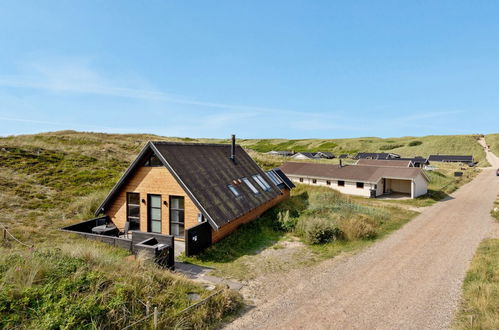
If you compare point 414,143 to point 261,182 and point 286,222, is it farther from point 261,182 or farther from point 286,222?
point 286,222

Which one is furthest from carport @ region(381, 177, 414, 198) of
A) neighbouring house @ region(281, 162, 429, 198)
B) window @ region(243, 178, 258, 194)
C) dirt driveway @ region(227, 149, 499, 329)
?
window @ region(243, 178, 258, 194)

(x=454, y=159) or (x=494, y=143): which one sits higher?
(x=494, y=143)

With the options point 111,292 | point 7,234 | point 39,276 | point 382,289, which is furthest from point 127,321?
point 7,234

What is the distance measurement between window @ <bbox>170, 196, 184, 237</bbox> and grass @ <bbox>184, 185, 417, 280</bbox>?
8.01 ft

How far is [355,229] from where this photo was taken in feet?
56.6

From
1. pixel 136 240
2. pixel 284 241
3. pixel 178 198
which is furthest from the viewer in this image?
pixel 284 241

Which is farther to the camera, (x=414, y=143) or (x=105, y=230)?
(x=414, y=143)

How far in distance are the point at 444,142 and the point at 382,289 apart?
148m

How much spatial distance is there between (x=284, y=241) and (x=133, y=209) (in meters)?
9.24

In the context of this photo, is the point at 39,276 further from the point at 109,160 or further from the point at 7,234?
the point at 109,160

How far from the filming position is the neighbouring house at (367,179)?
34750 millimetres

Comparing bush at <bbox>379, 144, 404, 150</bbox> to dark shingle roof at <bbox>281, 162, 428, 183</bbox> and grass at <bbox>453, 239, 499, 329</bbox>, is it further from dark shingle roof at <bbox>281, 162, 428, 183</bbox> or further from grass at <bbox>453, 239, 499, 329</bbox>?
grass at <bbox>453, 239, 499, 329</bbox>

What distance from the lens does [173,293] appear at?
9148 mm

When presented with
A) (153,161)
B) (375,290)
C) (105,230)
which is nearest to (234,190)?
(153,161)
